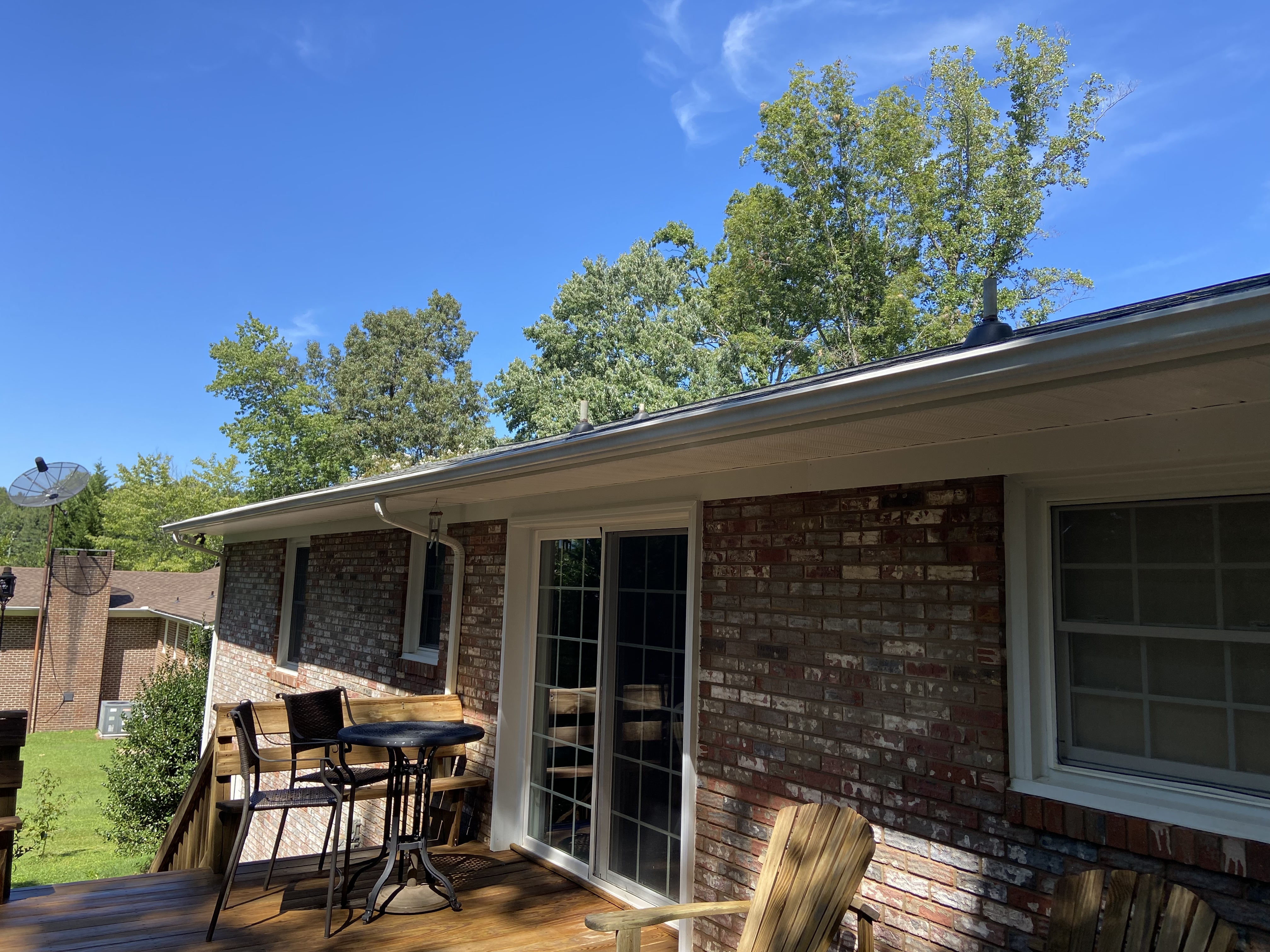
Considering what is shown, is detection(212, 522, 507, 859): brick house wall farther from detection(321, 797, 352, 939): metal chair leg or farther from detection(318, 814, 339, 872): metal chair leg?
detection(321, 797, 352, 939): metal chair leg

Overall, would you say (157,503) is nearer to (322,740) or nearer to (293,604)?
(293,604)

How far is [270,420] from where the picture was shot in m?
32.7

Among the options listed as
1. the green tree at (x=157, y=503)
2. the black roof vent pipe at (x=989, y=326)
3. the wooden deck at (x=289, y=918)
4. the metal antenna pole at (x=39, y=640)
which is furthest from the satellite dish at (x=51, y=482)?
the green tree at (x=157, y=503)

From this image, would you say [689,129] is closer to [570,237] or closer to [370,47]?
[570,237]

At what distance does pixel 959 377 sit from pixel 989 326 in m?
0.95

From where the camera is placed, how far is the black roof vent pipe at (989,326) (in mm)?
2674

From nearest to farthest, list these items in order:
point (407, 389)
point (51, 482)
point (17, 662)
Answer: point (51, 482) → point (17, 662) → point (407, 389)

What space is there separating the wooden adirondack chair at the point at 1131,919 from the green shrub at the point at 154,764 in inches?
479

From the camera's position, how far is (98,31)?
1641cm

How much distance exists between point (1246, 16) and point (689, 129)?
14.3 meters

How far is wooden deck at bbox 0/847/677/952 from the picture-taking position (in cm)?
405

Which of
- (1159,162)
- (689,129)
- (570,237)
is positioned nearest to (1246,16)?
(1159,162)

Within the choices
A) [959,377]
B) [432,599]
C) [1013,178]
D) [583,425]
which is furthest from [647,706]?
[1013,178]

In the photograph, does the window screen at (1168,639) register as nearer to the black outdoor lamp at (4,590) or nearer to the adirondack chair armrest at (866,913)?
the adirondack chair armrest at (866,913)
